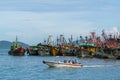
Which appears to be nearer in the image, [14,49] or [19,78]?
[19,78]

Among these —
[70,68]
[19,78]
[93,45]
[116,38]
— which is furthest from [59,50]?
[19,78]

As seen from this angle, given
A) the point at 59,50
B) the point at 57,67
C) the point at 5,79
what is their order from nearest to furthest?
the point at 5,79
the point at 57,67
the point at 59,50

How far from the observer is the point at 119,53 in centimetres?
14738

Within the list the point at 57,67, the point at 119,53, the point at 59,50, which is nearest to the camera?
the point at 57,67

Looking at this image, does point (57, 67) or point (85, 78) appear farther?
point (57, 67)

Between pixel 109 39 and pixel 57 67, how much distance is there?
93065 mm

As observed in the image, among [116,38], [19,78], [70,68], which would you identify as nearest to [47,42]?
[116,38]

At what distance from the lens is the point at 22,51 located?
18038 centimetres

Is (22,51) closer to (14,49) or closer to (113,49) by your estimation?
(14,49)

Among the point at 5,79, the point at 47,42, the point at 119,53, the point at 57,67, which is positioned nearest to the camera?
the point at 5,79

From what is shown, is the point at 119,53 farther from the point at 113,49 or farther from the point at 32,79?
the point at 32,79

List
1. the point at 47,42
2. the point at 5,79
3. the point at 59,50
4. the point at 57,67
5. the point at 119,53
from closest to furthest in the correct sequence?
1. the point at 5,79
2. the point at 57,67
3. the point at 119,53
4. the point at 59,50
5. the point at 47,42

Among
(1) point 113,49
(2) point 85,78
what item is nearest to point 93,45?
(1) point 113,49

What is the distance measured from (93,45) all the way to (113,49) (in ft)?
67.6
